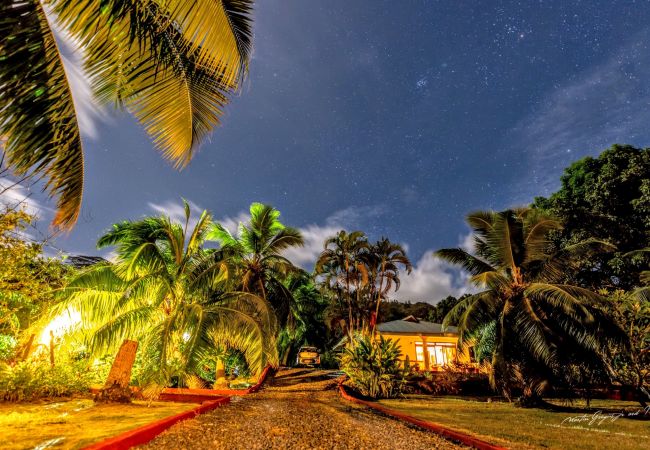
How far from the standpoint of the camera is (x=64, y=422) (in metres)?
4.53

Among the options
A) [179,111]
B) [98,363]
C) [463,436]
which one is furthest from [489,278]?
[98,363]

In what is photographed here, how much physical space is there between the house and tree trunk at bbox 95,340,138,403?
18936mm

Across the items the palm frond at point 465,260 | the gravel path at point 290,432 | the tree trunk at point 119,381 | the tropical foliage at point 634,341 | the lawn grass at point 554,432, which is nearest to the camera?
the gravel path at point 290,432

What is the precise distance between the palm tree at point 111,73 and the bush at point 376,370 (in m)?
10.3

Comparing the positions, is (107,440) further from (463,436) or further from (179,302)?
(179,302)

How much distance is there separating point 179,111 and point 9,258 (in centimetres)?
421

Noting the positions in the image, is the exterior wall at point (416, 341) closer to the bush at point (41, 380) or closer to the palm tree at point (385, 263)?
the palm tree at point (385, 263)

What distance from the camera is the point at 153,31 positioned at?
146 inches

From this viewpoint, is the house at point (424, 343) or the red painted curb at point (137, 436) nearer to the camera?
the red painted curb at point (137, 436)

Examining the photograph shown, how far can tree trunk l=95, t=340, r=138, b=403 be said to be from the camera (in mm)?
6762

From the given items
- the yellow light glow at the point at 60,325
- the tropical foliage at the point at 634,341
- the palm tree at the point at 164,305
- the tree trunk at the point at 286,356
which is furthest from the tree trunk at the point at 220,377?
the tree trunk at the point at 286,356

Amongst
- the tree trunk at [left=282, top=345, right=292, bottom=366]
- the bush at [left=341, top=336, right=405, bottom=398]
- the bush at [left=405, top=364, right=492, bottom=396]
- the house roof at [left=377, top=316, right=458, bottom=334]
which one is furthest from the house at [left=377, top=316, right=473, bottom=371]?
the bush at [left=341, top=336, right=405, bottom=398]

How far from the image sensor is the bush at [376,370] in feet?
39.0

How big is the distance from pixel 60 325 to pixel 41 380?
176 cm
